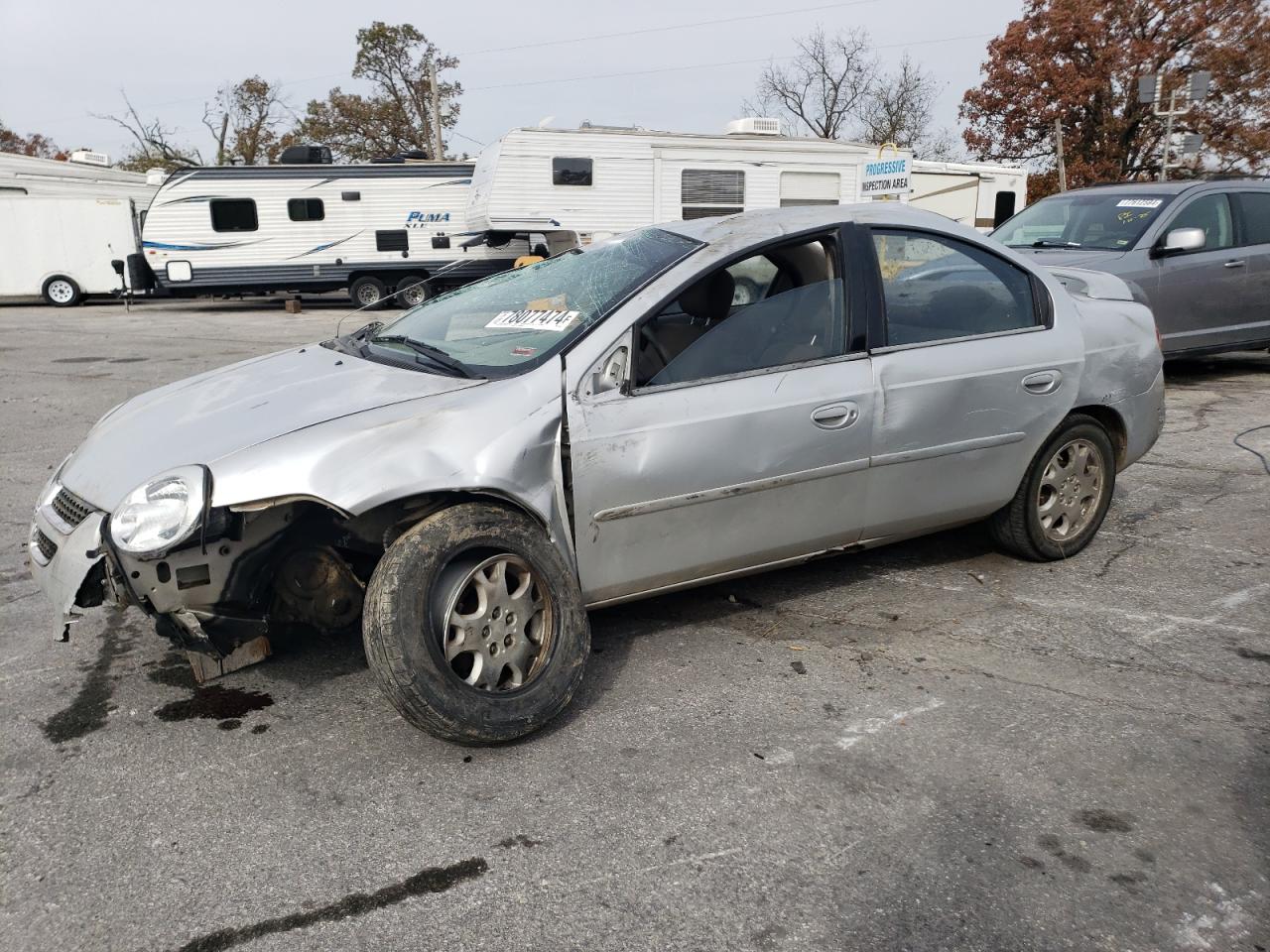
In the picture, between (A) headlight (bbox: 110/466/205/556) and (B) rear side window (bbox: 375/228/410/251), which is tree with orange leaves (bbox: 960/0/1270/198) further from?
(A) headlight (bbox: 110/466/205/556)

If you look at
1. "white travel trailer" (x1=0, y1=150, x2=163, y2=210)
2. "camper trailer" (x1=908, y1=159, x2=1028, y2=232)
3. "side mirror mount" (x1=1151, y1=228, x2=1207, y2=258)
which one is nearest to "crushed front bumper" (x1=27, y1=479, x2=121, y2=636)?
"side mirror mount" (x1=1151, y1=228, x2=1207, y2=258)

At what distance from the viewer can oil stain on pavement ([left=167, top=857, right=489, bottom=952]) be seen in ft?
7.37

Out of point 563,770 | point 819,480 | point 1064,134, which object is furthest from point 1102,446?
point 1064,134

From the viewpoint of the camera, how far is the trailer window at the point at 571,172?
17.8 m

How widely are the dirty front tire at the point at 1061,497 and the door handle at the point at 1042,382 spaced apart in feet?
0.87

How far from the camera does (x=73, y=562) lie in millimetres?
2959

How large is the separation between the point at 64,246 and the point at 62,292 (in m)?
1.00

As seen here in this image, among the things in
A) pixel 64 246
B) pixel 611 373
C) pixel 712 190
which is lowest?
pixel 611 373

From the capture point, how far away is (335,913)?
233cm

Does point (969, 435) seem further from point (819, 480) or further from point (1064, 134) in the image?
point (1064, 134)

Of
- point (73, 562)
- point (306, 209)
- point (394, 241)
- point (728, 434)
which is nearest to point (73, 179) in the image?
point (306, 209)

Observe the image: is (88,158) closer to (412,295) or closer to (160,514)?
(412,295)

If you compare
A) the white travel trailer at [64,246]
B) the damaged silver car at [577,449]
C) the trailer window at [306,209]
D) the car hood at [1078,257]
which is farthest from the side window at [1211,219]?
the white travel trailer at [64,246]

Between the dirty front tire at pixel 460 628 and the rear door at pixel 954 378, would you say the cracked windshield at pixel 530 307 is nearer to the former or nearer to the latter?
the dirty front tire at pixel 460 628
